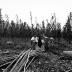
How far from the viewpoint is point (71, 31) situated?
115 ft

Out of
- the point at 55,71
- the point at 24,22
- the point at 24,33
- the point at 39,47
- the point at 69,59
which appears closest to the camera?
the point at 55,71

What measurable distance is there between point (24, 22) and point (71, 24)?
23.0m

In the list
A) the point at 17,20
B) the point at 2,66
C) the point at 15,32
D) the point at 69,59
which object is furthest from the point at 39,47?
the point at 17,20

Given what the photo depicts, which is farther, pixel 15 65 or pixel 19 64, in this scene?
pixel 19 64

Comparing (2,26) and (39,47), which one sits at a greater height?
(2,26)

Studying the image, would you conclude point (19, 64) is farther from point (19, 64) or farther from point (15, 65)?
point (15, 65)

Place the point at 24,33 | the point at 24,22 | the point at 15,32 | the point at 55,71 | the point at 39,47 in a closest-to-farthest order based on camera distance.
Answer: the point at 55,71 → the point at 39,47 → the point at 24,33 → the point at 15,32 → the point at 24,22

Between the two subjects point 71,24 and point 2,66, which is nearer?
point 2,66

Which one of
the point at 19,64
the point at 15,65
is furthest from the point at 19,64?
the point at 15,65

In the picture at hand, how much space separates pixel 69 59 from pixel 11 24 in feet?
139

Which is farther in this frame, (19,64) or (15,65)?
(19,64)

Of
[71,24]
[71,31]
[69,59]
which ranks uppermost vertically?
[71,24]

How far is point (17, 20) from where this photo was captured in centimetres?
4947

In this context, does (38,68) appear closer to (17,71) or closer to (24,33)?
(17,71)
